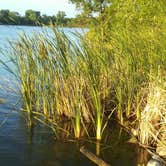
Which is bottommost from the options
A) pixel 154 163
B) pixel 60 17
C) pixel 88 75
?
pixel 154 163

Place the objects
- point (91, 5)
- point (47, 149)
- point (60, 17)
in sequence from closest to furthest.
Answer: point (47, 149) → point (60, 17) → point (91, 5)

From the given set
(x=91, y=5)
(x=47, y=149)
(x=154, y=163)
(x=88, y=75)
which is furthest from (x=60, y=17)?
(x=91, y=5)

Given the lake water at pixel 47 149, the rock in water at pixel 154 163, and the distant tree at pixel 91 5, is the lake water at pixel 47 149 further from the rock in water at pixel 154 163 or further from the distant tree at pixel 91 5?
the distant tree at pixel 91 5

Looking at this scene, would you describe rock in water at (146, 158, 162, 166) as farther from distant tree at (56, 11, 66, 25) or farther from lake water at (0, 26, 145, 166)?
distant tree at (56, 11, 66, 25)

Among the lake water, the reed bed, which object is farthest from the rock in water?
the reed bed

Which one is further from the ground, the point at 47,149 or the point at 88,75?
the point at 88,75

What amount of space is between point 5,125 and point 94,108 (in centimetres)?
232

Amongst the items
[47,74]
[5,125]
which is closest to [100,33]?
[47,74]

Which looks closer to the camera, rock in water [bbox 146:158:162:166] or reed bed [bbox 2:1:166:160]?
rock in water [bbox 146:158:162:166]

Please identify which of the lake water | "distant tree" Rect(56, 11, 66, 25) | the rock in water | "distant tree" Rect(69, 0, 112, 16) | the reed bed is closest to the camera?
the rock in water

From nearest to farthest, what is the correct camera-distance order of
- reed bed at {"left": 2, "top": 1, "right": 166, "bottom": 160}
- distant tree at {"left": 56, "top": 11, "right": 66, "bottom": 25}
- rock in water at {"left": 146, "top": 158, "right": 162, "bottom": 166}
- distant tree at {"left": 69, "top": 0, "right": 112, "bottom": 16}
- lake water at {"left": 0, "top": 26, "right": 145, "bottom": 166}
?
1. rock in water at {"left": 146, "top": 158, "right": 162, "bottom": 166}
2. lake water at {"left": 0, "top": 26, "right": 145, "bottom": 166}
3. reed bed at {"left": 2, "top": 1, "right": 166, "bottom": 160}
4. distant tree at {"left": 56, "top": 11, "right": 66, "bottom": 25}
5. distant tree at {"left": 69, "top": 0, "right": 112, "bottom": 16}

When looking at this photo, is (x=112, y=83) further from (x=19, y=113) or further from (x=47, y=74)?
(x=19, y=113)

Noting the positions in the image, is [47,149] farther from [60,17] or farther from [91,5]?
[91,5]

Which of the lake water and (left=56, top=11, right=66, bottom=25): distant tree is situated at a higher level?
(left=56, top=11, right=66, bottom=25): distant tree
